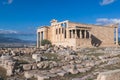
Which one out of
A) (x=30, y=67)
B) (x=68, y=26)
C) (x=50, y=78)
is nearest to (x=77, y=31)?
(x=68, y=26)

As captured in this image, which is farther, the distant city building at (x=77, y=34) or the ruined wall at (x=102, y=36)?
the ruined wall at (x=102, y=36)

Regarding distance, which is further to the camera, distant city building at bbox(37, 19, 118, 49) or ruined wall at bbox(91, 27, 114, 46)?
ruined wall at bbox(91, 27, 114, 46)

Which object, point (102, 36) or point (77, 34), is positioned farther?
point (102, 36)

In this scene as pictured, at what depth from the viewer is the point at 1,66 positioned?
99.2 ft

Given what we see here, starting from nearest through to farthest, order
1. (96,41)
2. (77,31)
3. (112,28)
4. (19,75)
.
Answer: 1. (19,75)
2. (77,31)
3. (96,41)
4. (112,28)

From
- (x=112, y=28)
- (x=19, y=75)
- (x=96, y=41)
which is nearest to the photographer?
(x=19, y=75)

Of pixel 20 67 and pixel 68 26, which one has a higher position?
pixel 68 26

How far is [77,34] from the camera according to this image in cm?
7044

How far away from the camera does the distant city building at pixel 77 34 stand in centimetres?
6554

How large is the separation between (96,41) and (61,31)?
14.2 m

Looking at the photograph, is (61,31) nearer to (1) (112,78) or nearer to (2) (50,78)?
(2) (50,78)

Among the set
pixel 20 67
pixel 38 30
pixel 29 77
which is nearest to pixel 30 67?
pixel 20 67

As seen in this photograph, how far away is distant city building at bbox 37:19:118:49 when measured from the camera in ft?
215

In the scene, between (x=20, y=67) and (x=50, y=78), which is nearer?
(x=50, y=78)
